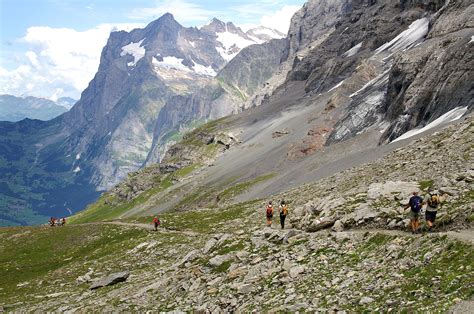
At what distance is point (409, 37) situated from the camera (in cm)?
16975

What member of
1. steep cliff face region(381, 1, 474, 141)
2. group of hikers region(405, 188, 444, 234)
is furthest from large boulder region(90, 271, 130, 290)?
steep cliff face region(381, 1, 474, 141)

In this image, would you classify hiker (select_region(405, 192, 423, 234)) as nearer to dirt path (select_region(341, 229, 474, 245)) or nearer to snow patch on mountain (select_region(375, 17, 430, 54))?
dirt path (select_region(341, 229, 474, 245))

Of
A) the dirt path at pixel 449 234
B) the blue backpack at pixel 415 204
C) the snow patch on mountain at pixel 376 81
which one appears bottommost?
the dirt path at pixel 449 234

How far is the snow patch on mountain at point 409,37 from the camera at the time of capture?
16009cm

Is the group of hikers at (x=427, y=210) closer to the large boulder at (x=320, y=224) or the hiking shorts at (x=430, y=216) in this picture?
the hiking shorts at (x=430, y=216)

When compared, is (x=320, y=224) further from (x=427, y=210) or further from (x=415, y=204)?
(x=427, y=210)

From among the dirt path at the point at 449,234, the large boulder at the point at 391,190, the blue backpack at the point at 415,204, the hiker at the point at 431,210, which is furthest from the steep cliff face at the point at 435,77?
the dirt path at the point at 449,234

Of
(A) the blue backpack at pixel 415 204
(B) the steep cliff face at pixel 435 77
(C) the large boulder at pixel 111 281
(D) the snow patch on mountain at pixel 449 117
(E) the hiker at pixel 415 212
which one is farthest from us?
(B) the steep cliff face at pixel 435 77

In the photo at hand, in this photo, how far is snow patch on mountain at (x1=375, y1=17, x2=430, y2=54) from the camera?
160 metres

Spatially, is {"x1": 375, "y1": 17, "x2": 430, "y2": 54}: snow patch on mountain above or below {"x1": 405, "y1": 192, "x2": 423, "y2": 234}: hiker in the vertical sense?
above

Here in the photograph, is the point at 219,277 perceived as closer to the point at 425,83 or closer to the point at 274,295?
the point at 274,295

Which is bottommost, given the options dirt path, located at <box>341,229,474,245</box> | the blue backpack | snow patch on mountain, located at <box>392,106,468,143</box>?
snow patch on mountain, located at <box>392,106,468,143</box>

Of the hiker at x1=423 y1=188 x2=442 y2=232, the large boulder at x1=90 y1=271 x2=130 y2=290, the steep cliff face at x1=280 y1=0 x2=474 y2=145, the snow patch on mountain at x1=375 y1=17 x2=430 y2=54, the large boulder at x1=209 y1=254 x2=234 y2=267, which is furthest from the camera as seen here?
the snow patch on mountain at x1=375 y1=17 x2=430 y2=54

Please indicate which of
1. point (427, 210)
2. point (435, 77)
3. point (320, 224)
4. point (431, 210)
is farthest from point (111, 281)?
point (435, 77)
